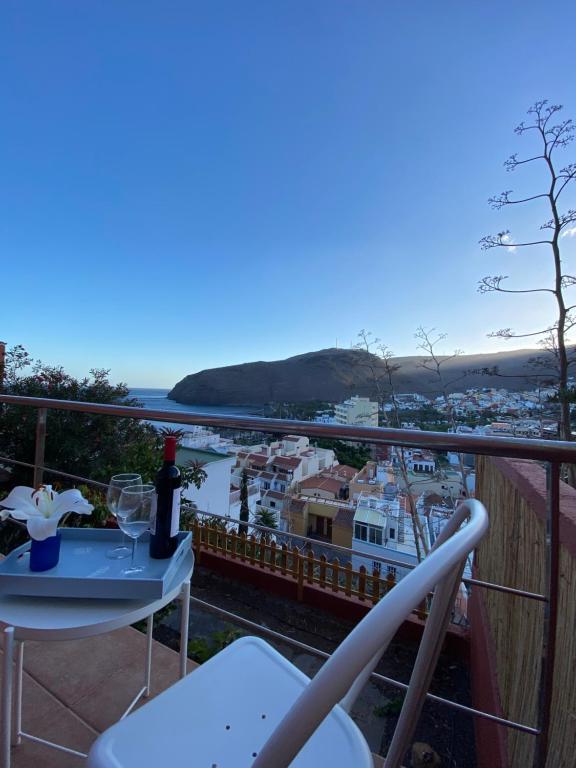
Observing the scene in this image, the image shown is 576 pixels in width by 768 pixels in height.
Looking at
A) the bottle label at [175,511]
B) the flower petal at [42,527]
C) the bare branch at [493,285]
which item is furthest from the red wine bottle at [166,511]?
the bare branch at [493,285]

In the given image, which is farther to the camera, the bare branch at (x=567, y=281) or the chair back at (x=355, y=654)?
the bare branch at (x=567, y=281)

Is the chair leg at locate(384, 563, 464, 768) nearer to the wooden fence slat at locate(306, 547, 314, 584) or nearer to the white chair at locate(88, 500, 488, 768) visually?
the white chair at locate(88, 500, 488, 768)

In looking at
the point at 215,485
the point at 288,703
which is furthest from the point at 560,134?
the point at 215,485

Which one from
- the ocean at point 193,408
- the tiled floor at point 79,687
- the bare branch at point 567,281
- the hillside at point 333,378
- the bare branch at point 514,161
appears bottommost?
the tiled floor at point 79,687

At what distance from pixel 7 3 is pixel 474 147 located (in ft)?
21.2

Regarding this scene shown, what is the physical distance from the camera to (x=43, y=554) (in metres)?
0.89

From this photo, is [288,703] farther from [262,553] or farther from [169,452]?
[262,553]

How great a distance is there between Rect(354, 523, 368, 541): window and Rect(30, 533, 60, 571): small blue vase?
402cm

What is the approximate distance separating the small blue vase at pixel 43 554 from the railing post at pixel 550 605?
46.2 inches

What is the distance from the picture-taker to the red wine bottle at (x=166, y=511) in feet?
3.19

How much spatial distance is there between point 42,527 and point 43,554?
0.08 m

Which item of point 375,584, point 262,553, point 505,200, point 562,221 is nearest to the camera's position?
point 375,584

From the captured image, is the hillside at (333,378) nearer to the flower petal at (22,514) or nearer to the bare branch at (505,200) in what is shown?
the bare branch at (505,200)

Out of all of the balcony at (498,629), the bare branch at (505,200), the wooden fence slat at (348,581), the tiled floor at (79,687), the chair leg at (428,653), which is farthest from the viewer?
the bare branch at (505,200)
